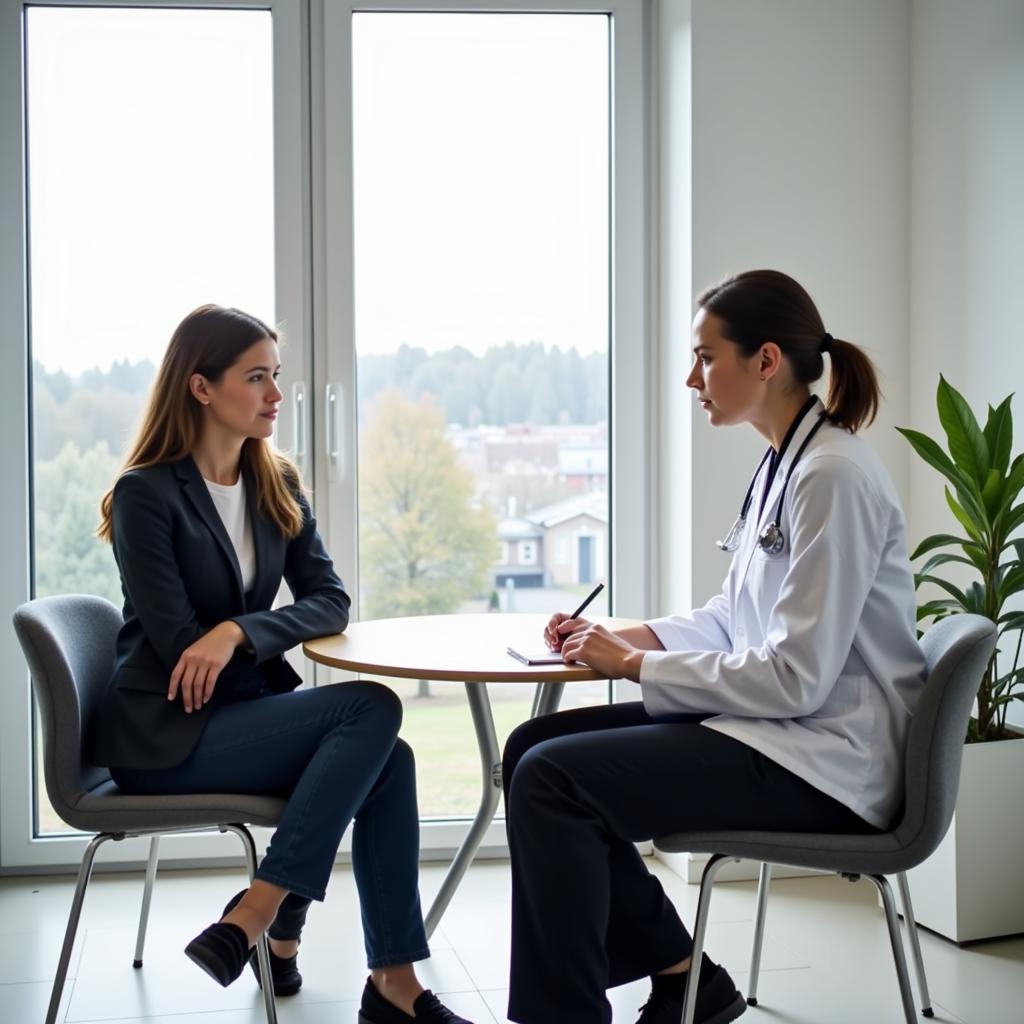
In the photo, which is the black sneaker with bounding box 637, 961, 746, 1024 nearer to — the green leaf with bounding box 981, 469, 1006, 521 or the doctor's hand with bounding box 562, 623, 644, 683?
the doctor's hand with bounding box 562, 623, 644, 683

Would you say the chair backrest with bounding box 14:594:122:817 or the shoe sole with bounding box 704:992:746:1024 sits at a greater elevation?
the chair backrest with bounding box 14:594:122:817

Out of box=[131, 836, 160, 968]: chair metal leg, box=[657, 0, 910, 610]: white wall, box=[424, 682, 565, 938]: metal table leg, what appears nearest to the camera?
box=[424, 682, 565, 938]: metal table leg

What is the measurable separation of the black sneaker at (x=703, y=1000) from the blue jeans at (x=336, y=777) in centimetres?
42

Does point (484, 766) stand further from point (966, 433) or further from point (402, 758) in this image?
point (966, 433)

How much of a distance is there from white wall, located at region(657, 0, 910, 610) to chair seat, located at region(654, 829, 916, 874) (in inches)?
50.2

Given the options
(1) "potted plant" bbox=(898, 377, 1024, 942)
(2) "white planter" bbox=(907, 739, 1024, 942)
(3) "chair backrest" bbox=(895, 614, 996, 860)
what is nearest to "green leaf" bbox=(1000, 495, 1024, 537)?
(1) "potted plant" bbox=(898, 377, 1024, 942)

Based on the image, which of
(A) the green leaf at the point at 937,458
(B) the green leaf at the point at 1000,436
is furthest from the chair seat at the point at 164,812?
(B) the green leaf at the point at 1000,436

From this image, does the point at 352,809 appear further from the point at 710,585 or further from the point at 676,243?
the point at 676,243

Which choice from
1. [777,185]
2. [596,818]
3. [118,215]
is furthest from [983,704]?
[118,215]

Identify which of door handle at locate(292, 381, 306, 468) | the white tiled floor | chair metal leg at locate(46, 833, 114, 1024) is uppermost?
door handle at locate(292, 381, 306, 468)

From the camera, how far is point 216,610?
2.35m

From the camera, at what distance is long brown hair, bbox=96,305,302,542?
2371 mm

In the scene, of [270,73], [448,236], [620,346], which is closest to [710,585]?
[620,346]

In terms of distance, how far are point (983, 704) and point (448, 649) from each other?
1269 mm
